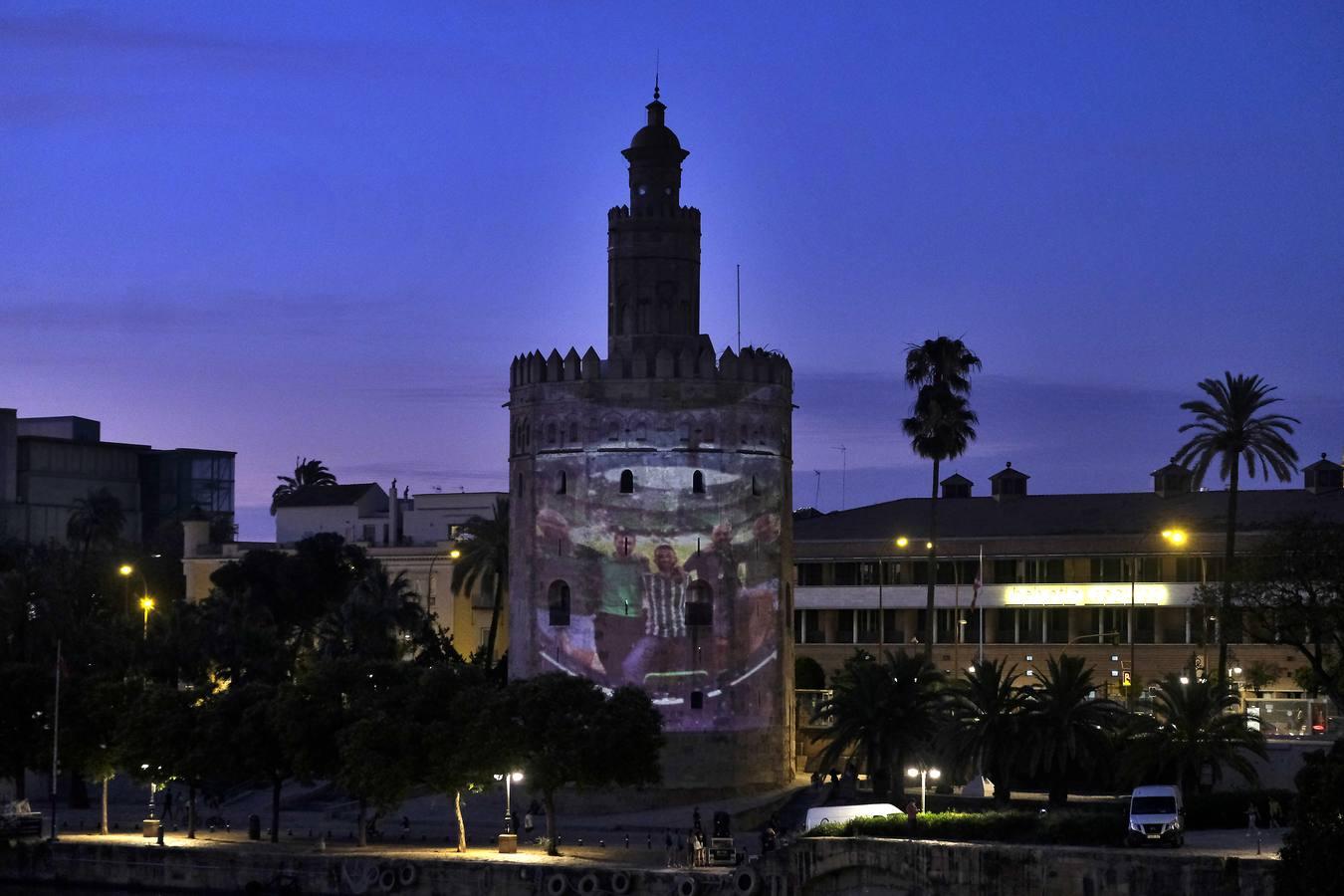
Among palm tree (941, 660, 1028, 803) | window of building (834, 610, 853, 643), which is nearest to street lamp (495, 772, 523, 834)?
palm tree (941, 660, 1028, 803)

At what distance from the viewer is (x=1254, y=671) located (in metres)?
80.1

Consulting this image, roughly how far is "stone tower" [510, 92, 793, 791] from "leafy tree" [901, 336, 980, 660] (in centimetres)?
845

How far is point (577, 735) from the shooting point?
60000mm

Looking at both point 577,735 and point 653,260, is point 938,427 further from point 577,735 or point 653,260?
point 577,735

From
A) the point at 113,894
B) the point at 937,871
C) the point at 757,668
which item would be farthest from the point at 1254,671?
the point at 113,894

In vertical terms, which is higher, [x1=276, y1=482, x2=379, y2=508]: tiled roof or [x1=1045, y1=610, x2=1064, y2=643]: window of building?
[x1=276, y1=482, x2=379, y2=508]: tiled roof

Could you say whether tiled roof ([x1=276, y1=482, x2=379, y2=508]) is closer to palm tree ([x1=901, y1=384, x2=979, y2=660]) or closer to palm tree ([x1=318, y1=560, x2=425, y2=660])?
palm tree ([x1=318, y1=560, x2=425, y2=660])

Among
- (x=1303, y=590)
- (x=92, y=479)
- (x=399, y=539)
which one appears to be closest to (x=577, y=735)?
(x=1303, y=590)

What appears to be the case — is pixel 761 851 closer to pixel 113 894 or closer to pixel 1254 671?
pixel 113 894

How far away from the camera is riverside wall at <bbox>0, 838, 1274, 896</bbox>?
46.2 metres

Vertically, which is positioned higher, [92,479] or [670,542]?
[92,479]

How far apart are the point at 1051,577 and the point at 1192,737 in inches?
1247

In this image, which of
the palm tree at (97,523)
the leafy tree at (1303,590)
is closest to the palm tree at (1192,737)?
the leafy tree at (1303,590)

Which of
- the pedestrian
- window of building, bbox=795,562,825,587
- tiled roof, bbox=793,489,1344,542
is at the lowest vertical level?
the pedestrian
